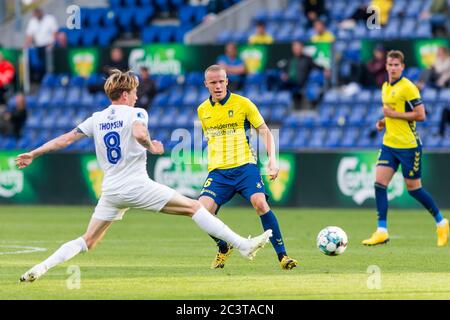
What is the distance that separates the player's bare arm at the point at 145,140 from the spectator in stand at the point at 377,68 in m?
14.1

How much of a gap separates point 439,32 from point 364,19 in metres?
1.65

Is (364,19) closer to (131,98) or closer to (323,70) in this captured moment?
(323,70)

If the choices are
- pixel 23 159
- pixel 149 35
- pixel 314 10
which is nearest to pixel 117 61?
pixel 149 35

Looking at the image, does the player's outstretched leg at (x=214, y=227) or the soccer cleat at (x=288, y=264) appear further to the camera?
the soccer cleat at (x=288, y=264)

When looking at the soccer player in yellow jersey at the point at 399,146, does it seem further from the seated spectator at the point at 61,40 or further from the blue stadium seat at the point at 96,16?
the blue stadium seat at the point at 96,16

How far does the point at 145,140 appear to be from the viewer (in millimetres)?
10336

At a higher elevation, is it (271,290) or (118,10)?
(118,10)

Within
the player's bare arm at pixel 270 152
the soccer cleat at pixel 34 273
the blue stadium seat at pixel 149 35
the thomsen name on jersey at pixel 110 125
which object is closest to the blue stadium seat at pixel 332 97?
the blue stadium seat at pixel 149 35

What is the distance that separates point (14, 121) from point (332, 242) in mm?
15671

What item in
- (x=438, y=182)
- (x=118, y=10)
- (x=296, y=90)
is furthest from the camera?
(x=118, y=10)

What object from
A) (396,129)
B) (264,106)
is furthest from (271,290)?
(264,106)

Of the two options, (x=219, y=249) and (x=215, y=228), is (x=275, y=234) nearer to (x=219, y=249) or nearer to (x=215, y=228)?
(x=219, y=249)

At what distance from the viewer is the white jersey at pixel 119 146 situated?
10.6 m

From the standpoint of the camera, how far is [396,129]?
15.1m
